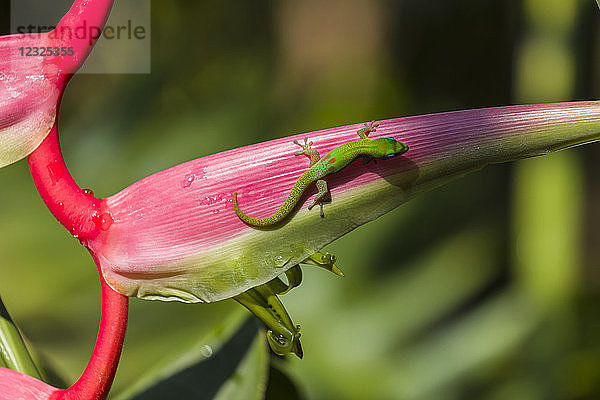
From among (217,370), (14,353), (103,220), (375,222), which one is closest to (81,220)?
(103,220)

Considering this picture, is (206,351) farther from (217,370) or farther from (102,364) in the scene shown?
(102,364)

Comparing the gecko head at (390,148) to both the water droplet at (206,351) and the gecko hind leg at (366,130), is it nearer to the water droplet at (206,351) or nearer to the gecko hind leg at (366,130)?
the gecko hind leg at (366,130)

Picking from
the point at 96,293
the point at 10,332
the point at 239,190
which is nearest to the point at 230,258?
the point at 239,190

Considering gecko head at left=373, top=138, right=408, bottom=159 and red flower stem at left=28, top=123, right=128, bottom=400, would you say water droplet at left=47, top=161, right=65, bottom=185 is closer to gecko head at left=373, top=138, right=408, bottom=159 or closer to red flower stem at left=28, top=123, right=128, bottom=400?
red flower stem at left=28, top=123, right=128, bottom=400

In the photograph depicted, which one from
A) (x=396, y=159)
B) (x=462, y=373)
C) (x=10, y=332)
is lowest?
(x=462, y=373)

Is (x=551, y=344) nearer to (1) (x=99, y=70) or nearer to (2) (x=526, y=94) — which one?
(2) (x=526, y=94)

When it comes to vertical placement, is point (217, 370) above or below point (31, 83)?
below

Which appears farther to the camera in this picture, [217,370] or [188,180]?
[217,370]
